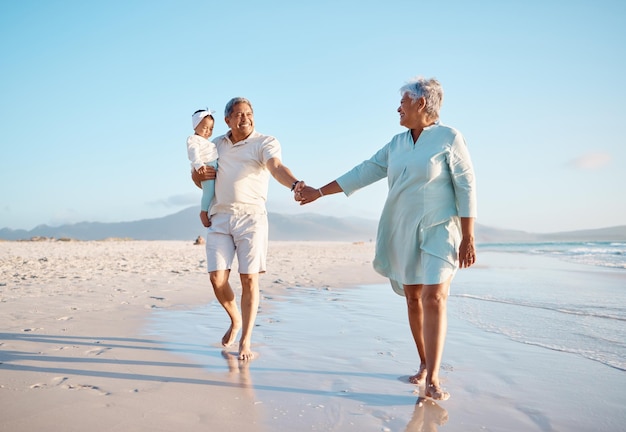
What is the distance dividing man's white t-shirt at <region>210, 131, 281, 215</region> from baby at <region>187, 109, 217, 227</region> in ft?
0.30

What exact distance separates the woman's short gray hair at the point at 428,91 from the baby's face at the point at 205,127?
193 centimetres

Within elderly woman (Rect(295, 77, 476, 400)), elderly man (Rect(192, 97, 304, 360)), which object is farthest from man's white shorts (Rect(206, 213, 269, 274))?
elderly woman (Rect(295, 77, 476, 400))

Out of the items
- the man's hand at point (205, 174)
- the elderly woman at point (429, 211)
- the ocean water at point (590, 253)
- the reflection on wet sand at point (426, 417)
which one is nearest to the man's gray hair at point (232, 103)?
the man's hand at point (205, 174)

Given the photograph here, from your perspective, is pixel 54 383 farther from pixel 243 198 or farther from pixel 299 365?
pixel 243 198

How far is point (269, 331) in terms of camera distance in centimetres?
509

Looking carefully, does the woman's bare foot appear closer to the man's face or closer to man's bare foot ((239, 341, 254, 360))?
man's bare foot ((239, 341, 254, 360))

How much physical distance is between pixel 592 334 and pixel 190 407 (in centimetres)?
417

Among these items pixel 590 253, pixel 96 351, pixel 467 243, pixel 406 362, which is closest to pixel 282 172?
pixel 467 243

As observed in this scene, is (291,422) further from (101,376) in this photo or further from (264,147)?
(264,147)

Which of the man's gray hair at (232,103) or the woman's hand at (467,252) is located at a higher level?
the man's gray hair at (232,103)

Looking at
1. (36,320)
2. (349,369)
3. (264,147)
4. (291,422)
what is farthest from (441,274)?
(36,320)

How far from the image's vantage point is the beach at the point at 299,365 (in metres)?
2.75

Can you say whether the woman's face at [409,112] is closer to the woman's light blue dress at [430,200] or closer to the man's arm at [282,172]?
the woman's light blue dress at [430,200]

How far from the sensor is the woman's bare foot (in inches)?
121
